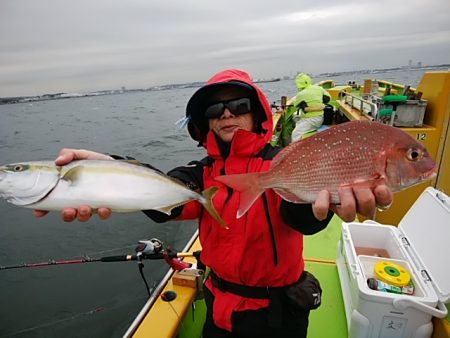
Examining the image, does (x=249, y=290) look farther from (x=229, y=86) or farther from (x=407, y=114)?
(x=407, y=114)

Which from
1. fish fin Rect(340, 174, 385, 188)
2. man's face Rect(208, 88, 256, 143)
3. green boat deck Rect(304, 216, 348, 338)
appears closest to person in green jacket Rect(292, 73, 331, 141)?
green boat deck Rect(304, 216, 348, 338)

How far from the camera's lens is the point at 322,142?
1561 millimetres

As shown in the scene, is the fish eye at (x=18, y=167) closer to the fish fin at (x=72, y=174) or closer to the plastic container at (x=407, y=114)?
the fish fin at (x=72, y=174)

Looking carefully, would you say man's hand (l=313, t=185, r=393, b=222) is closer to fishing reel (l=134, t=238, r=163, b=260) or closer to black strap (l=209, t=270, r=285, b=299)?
black strap (l=209, t=270, r=285, b=299)

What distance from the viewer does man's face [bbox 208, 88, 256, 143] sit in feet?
7.13

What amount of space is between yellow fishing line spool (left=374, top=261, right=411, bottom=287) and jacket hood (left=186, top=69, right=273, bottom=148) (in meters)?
1.52

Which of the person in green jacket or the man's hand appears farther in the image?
the person in green jacket

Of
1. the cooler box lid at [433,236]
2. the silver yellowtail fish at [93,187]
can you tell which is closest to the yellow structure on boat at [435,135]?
the cooler box lid at [433,236]

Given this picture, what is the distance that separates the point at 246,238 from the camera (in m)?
1.93

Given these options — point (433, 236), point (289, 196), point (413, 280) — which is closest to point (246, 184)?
point (289, 196)

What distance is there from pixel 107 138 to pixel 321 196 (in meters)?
22.7

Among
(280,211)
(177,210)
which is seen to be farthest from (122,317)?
(280,211)

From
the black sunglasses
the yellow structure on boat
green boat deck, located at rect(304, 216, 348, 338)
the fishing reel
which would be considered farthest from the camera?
the yellow structure on boat

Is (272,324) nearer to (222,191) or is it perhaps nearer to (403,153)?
(222,191)
